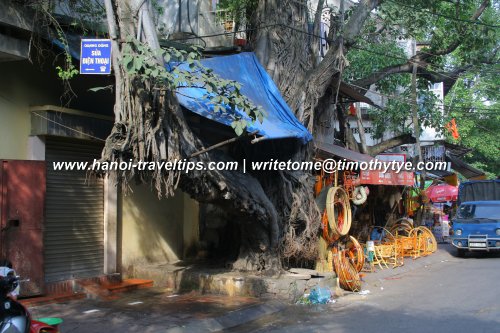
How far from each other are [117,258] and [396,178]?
25.2ft

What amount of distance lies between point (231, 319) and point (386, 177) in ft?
23.4

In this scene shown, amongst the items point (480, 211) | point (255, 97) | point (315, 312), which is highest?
point (255, 97)

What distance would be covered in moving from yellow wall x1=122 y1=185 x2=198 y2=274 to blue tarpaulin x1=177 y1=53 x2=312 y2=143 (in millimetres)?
3393

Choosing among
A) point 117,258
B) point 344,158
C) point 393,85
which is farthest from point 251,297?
point 393,85

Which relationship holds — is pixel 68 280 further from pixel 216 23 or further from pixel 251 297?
pixel 216 23

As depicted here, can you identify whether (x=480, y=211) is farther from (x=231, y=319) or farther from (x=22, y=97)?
A: (x=22, y=97)

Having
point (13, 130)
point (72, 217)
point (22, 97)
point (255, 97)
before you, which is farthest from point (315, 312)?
point (22, 97)

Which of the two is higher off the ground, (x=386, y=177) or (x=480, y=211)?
(x=386, y=177)

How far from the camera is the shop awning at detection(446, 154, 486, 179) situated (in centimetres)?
2533

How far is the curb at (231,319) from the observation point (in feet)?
24.1

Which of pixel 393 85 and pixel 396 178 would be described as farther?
pixel 393 85

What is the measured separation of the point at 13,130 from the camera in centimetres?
887

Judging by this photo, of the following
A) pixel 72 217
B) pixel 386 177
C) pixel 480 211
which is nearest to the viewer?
pixel 72 217

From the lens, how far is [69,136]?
31.0 ft
